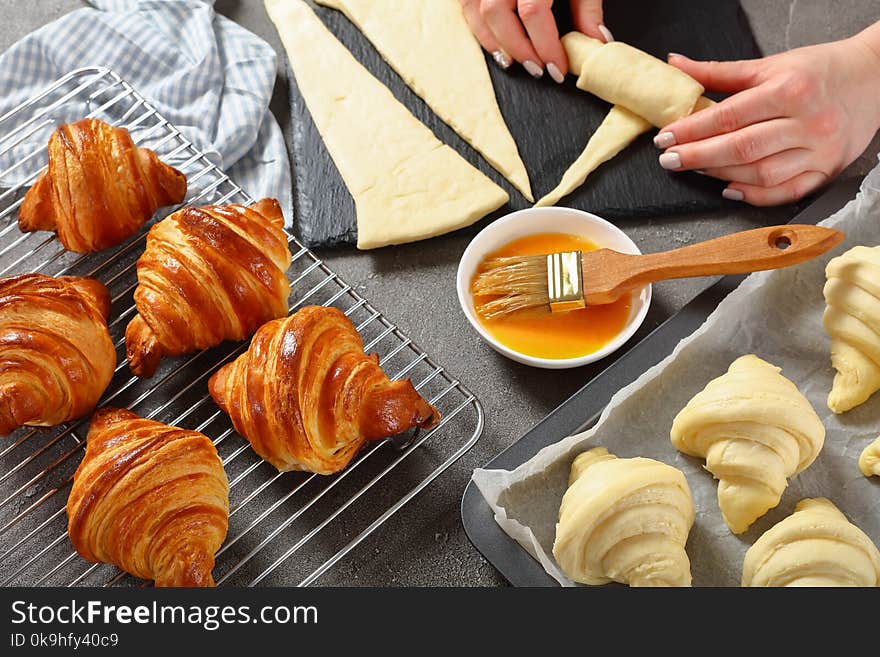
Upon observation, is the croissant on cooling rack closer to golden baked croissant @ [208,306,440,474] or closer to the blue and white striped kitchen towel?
the blue and white striped kitchen towel

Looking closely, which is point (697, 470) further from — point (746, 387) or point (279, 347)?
point (279, 347)

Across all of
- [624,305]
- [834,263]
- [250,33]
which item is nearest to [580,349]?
[624,305]

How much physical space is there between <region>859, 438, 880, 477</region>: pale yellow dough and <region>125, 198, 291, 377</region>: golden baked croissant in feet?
3.28

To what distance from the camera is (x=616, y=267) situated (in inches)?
66.7

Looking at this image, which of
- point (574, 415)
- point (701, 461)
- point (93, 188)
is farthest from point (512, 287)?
point (93, 188)

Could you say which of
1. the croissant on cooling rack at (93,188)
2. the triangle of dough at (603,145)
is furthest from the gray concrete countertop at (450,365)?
the croissant on cooling rack at (93,188)

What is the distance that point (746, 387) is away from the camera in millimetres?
1478

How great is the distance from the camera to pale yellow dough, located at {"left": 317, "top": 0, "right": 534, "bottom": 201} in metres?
2.04

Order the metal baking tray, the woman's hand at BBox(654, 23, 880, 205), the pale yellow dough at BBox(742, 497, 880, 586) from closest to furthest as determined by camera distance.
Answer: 1. the pale yellow dough at BBox(742, 497, 880, 586)
2. the metal baking tray
3. the woman's hand at BBox(654, 23, 880, 205)

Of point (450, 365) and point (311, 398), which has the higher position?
point (311, 398)

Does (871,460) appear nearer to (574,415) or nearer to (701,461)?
(701,461)

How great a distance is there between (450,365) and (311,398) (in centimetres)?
38

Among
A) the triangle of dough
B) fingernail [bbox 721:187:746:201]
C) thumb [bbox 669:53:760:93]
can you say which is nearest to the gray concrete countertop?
fingernail [bbox 721:187:746:201]

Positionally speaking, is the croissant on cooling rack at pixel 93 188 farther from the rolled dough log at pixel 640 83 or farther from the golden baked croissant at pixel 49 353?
the rolled dough log at pixel 640 83
